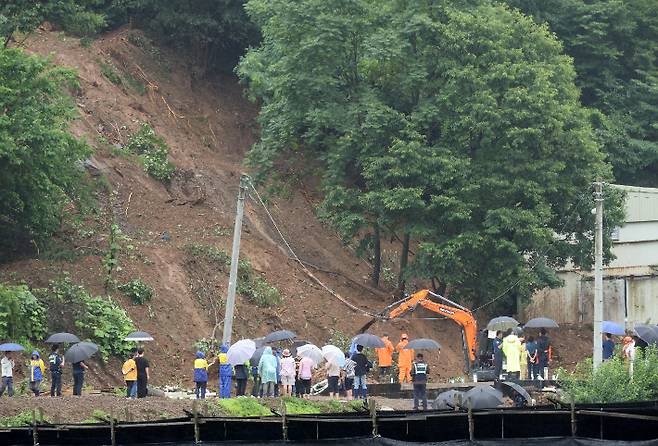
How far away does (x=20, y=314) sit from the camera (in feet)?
127

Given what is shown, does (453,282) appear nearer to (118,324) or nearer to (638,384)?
(118,324)

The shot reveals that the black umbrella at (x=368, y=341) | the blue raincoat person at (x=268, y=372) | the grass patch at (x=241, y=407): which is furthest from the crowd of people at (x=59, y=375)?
the black umbrella at (x=368, y=341)

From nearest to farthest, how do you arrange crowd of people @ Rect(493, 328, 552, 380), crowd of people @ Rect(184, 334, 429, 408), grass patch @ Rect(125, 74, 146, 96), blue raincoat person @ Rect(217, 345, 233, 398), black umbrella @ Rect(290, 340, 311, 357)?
1. crowd of people @ Rect(184, 334, 429, 408)
2. blue raincoat person @ Rect(217, 345, 233, 398)
3. black umbrella @ Rect(290, 340, 311, 357)
4. crowd of people @ Rect(493, 328, 552, 380)
5. grass patch @ Rect(125, 74, 146, 96)

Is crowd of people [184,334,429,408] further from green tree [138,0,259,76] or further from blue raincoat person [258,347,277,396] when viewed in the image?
green tree [138,0,259,76]

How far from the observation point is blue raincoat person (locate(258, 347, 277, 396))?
35.2 meters

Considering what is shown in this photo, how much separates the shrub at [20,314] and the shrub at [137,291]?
4.50 metres

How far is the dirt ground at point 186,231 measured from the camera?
44344mm

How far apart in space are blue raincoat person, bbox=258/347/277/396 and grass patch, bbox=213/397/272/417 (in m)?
2.15

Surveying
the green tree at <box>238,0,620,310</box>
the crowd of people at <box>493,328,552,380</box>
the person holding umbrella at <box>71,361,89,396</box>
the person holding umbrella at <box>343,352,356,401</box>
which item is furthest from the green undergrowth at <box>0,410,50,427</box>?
the green tree at <box>238,0,620,310</box>

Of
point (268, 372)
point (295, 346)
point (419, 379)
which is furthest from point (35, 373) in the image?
point (295, 346)

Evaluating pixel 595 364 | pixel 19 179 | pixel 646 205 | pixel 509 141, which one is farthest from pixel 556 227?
pixel 19 179

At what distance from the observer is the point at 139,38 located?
196 feet

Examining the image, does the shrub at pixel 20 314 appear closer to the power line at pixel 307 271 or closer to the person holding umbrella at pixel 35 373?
the person holding umbrella at pixel 35 373

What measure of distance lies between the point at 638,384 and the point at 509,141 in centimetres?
2105
